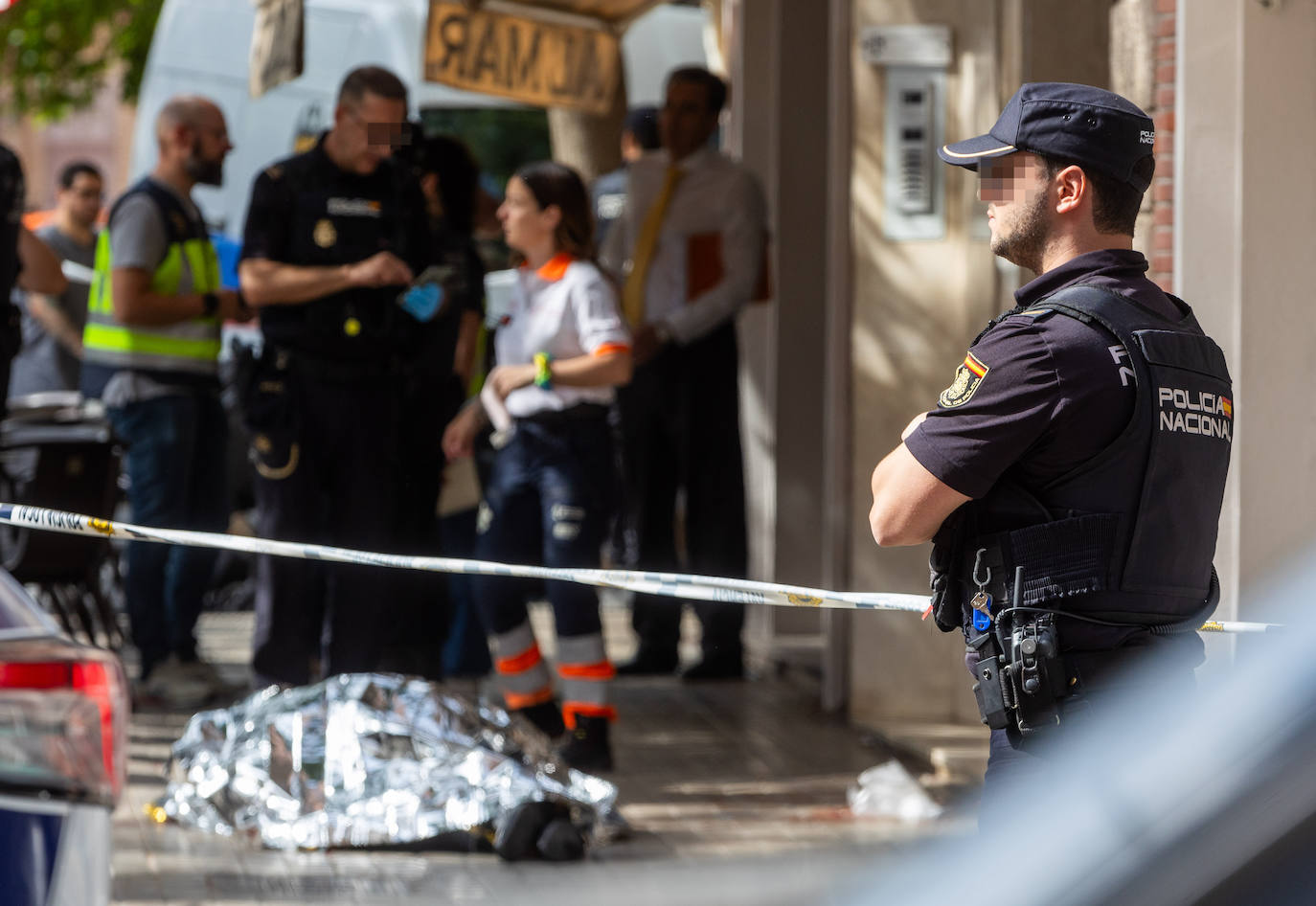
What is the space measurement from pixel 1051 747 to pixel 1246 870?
5.61ft

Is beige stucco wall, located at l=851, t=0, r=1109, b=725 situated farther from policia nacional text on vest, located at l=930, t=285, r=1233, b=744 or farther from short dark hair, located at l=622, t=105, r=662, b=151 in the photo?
policia nacional text on vest, located at l=930, t=285, r=1233, b=744

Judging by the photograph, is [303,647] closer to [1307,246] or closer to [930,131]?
[930,131]

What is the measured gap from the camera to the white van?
11.7 meters

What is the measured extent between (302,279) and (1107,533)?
387 cm

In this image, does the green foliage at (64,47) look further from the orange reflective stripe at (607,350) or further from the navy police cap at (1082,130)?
the navy police cap at (1082,130)

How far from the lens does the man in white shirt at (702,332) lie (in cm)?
808

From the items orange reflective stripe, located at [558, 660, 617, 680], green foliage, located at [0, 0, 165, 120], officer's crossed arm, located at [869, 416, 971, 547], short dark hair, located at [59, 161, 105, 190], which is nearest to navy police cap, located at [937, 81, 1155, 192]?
officer's crossed arm, located at [869, 416, 971, 547]

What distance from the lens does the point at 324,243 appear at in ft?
20.5

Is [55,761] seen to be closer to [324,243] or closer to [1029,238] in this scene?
[1029,238]

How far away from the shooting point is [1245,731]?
1.13 metres

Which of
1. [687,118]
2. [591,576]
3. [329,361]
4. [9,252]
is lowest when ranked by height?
[591,576]

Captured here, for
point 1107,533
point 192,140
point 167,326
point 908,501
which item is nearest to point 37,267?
point 167,326

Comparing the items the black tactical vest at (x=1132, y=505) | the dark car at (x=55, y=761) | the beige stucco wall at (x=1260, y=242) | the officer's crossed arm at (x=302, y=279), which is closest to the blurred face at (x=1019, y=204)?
the black tactical vest at (x=1132, y=505)

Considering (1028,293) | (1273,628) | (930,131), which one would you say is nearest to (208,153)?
(930,131)
